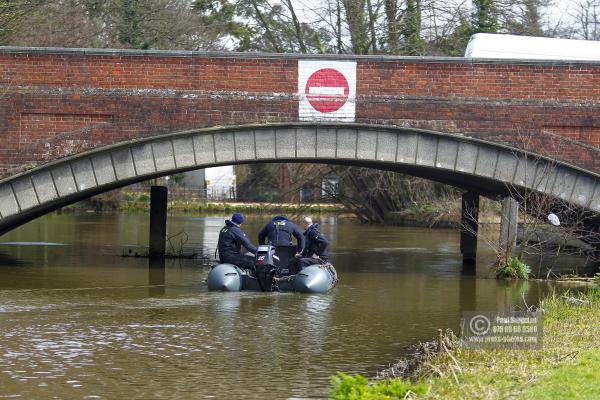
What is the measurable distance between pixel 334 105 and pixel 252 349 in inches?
358

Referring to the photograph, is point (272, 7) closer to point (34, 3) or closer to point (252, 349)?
point (34, 3)

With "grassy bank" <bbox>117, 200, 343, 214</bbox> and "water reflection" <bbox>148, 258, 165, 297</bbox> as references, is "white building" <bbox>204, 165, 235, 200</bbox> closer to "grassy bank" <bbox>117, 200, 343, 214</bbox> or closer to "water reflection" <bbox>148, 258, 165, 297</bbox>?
"grassy bank" <bbox>117, 200, 343, 214</bbox>

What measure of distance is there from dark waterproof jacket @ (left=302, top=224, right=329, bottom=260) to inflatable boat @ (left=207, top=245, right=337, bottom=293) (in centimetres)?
49

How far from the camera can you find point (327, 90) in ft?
72.1

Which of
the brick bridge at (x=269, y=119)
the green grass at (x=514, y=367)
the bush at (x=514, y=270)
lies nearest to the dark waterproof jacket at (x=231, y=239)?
the brick bridge at (x=269, y=119)

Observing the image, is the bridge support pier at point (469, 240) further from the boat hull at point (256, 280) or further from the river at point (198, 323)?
the boat hull at point (256, 280)

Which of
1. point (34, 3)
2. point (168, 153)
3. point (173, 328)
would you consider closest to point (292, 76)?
point (168, 153)

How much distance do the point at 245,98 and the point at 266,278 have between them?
4.16m

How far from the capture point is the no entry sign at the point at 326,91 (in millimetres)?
21828

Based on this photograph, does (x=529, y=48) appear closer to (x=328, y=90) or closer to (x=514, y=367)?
(x=328, y=90)

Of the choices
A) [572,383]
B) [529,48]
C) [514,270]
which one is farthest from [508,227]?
[572,383]

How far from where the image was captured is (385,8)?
36.6 metres

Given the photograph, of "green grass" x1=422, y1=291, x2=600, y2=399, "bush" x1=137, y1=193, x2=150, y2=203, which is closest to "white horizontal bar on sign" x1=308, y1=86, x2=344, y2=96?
"green grass" x1=422, y1=291, x2=600, y2=399

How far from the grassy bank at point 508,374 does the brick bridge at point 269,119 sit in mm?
9234
